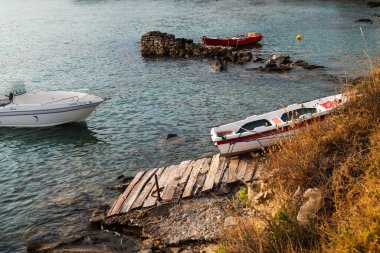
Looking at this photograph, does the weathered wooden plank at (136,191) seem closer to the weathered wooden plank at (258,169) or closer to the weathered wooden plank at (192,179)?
the weathered wooden plank at (192,179)

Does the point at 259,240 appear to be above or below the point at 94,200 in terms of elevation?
above

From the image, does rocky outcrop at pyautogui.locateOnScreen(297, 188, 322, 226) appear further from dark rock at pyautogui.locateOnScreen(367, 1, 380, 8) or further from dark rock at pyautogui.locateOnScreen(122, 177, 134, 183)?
dark rock at pyautogui.locateOnScreen(367, 1, 380, 8)

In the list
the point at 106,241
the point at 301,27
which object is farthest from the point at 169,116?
the point at 301,27

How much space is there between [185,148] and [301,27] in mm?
39523

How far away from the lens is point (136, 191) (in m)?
14.0

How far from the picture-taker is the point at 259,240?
693cm

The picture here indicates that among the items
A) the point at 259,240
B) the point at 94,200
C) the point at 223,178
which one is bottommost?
the point at 94,200

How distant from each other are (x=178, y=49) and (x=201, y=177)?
2988 centimetres

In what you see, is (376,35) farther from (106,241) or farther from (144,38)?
(106,241)

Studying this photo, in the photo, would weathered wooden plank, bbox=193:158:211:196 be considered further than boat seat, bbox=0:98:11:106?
No

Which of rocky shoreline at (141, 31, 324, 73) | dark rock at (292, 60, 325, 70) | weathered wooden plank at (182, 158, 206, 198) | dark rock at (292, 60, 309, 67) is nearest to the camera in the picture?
weathered wooden plank at (182, 158, 206, 198)

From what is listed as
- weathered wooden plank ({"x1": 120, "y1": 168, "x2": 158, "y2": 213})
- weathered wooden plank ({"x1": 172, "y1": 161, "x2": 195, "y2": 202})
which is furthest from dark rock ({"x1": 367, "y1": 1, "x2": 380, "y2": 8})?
weathered wooden plank ({"x1": 120, "y1": 168, "x2": 158, "y2": 213})

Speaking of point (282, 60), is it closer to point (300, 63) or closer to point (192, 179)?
point (300, 63)

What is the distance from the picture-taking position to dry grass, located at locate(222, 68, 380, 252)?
650 centimetres
